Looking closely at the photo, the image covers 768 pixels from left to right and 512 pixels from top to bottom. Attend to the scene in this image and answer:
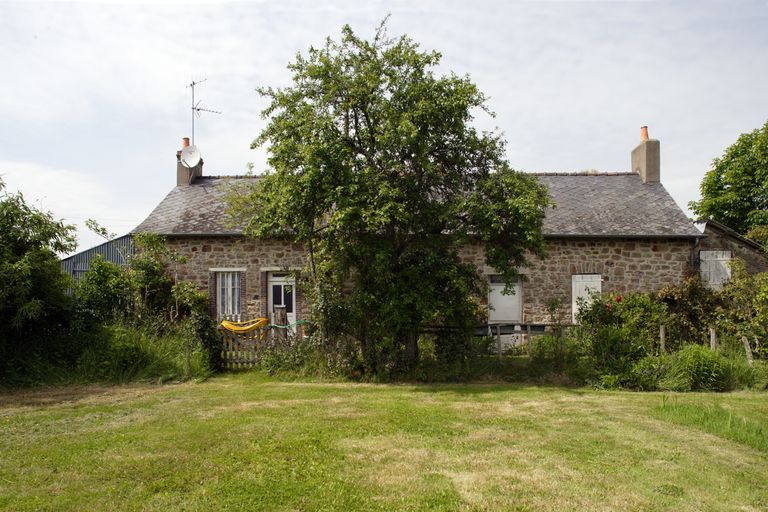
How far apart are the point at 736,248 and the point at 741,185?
329 inches

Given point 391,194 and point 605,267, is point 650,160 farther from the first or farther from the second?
point 391,194

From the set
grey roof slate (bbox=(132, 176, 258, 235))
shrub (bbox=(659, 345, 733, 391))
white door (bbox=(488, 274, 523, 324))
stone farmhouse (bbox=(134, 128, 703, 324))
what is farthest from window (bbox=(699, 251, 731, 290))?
grey roof slate (bbox=(132, 176, 258, 235))

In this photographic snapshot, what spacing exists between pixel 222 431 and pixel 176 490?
1979 mm

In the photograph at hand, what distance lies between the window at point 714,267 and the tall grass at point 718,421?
7838 mm

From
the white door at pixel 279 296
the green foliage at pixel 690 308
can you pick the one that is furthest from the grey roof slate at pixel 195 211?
the green foliage at pixel 690 308

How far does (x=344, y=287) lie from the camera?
12.2 m

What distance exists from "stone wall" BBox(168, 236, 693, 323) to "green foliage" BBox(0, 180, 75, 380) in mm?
4270

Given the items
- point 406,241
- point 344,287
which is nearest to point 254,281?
point 344,287

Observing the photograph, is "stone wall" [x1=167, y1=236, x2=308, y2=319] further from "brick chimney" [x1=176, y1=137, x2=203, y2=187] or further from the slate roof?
"brick chimney" [x1=176, y1=137, x2=203, y2=187]

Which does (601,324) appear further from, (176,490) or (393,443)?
(176,490)

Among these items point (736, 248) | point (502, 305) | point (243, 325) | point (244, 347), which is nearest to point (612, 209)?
point (736, 248)

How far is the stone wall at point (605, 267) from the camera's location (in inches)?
591

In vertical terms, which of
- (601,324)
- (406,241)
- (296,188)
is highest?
(296,188)

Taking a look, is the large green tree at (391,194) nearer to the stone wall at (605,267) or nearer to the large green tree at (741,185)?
the stone wall at (605,267)
